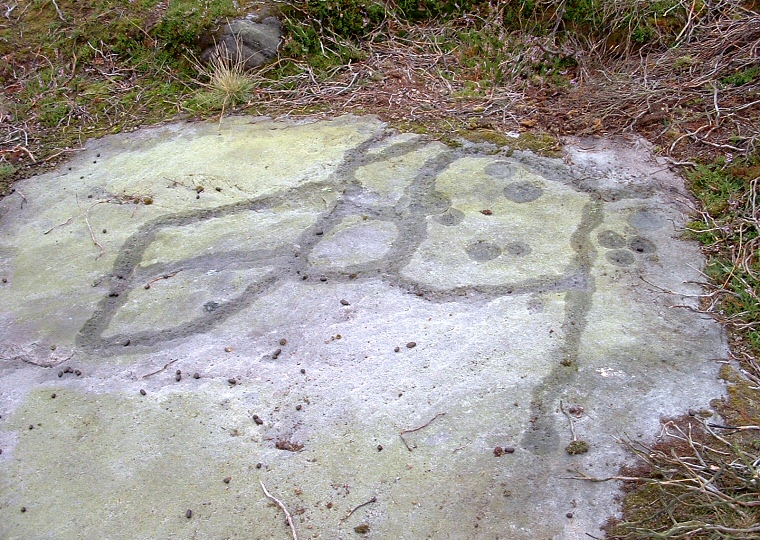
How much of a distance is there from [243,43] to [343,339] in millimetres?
2509

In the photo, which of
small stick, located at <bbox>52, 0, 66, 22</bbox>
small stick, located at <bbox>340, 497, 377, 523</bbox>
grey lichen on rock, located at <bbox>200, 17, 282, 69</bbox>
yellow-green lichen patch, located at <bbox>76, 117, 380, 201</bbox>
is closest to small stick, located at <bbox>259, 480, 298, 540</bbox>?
small stick, located at <bbox>340, 497, 377, 523</bbox>

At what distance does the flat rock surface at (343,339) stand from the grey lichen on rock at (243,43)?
0.92m

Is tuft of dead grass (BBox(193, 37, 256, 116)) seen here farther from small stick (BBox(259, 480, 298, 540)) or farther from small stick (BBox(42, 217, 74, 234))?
small stick (BBox(259, 480, 298, 540))

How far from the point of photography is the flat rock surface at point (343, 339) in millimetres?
2100

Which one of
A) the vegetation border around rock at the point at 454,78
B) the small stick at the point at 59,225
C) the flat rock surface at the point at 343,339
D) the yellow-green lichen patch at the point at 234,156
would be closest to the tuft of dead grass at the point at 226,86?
the vegetation border around rock at the point at 454,78

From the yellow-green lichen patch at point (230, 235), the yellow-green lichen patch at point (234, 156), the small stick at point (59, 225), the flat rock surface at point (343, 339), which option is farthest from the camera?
the yellow-green lichen patch at point (234, 156)

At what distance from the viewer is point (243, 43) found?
444 cm

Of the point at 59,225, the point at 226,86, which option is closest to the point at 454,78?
the point at 226,86

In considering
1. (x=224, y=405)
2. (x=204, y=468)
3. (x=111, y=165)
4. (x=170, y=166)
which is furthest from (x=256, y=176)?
(x=204, y=468)

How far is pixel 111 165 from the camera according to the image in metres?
3.83

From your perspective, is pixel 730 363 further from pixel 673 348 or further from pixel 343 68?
pixel 343 68

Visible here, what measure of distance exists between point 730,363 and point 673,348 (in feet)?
0.56

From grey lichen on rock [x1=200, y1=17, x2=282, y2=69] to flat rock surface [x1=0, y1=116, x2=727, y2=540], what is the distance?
923mm

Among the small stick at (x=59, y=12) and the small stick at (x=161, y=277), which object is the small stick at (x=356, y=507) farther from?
the small stick at (x=59, y=12)
